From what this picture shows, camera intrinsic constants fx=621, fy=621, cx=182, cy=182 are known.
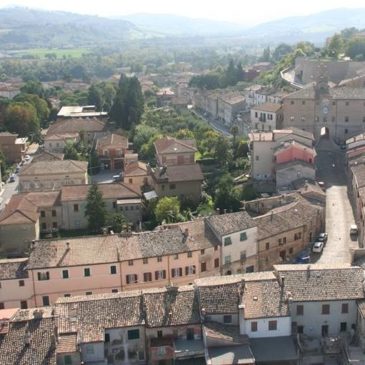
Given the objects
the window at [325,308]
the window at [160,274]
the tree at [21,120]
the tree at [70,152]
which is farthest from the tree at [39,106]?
the window at [325,308]

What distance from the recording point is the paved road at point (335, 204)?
36.7 m

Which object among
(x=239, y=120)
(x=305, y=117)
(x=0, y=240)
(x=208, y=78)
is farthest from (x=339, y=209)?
(x=208, y=78)

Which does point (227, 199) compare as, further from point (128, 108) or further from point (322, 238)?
point (128, 108)

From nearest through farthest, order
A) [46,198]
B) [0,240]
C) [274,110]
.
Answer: [0,240] → [46,198] → [274,110]

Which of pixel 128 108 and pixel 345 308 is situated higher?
pixel 128 108

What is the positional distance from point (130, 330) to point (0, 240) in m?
17.8

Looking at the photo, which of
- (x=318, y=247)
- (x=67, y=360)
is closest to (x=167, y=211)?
(x=318, y=247)

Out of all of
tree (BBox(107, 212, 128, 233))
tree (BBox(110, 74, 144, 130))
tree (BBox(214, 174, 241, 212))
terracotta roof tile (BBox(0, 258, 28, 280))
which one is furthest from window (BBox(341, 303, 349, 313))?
tree (BBox(110, 74, 144, 130))

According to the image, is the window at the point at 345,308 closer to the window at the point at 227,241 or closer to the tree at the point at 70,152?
the window at the point at 227,241

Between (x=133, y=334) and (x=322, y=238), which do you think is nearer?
(x=133, y=334)

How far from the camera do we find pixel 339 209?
4253 cm

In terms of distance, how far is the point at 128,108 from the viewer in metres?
72.4

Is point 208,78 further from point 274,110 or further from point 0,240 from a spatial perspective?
point 0,240

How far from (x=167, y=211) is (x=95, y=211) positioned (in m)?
Answer: 4.99
